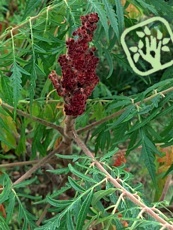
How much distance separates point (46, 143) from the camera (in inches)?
46.4

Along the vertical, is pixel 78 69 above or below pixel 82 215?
above

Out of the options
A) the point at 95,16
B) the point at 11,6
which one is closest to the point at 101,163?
the point at 95,16

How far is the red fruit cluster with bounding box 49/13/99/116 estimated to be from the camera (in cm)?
79

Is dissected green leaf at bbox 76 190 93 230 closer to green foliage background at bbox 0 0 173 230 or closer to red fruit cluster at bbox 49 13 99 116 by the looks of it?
green foliage background at bbox 0 0 173 230

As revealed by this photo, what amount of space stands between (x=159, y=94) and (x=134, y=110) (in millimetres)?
58

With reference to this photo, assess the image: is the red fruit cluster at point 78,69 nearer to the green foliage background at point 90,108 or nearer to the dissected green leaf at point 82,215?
the green foliage background at point 90,108

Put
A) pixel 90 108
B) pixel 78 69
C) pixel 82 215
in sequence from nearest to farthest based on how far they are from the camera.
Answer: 1. pixel 82 215
2. pixel 78 69
3. pixel 90 108

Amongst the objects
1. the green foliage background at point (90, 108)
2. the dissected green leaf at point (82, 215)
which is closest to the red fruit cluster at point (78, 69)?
the green foliage background at point (90, 108)

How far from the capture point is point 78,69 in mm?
816

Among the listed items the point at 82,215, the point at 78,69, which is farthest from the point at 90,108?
the point at 82,215

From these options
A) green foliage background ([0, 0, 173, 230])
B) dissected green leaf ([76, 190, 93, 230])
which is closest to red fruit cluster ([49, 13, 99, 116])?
green foliage background ([0, 0, 173, 230])

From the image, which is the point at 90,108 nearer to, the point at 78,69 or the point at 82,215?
the point at 78,69

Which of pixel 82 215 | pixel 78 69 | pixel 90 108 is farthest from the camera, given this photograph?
pixel 90 108

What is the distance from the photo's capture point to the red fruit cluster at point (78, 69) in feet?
2.59
